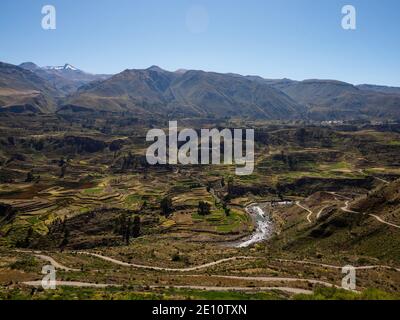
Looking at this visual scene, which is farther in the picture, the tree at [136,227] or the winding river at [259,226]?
the tree at [136,227]

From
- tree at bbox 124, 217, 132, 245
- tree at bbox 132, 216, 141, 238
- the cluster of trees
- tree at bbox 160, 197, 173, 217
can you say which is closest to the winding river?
tree at bbox 160, 197, 173, 217

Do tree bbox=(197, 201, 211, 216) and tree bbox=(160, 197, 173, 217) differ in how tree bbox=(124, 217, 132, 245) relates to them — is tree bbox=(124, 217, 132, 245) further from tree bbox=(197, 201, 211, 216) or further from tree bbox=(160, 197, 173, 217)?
tree bbox=(197, 201, 211, 216)

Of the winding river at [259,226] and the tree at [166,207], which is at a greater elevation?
the tree at [166,207]

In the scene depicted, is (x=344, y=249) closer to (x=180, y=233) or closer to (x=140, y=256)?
(x=140, y=256)

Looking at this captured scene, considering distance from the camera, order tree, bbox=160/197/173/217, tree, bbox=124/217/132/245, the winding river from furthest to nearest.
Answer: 1. tree, bbox=160/197/173/217
2. the winding river
3. tree, bbox=124/217/132/245

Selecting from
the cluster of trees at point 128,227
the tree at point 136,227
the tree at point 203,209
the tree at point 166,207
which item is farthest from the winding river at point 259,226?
the cluster of trees at point 128,227

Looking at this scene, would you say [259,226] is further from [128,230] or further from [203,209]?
[128,230]

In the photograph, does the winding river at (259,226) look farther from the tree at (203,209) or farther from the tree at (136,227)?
the tree at (136,227)

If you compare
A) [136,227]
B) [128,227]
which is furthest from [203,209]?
[128,227]

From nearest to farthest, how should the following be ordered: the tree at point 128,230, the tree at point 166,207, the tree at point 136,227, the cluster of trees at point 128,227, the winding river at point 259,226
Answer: the tree at point 128,230, the winding river at point 259,226, the cluster of trees at point 128,227, the tree at point 136,227, the tree at point 166,207
